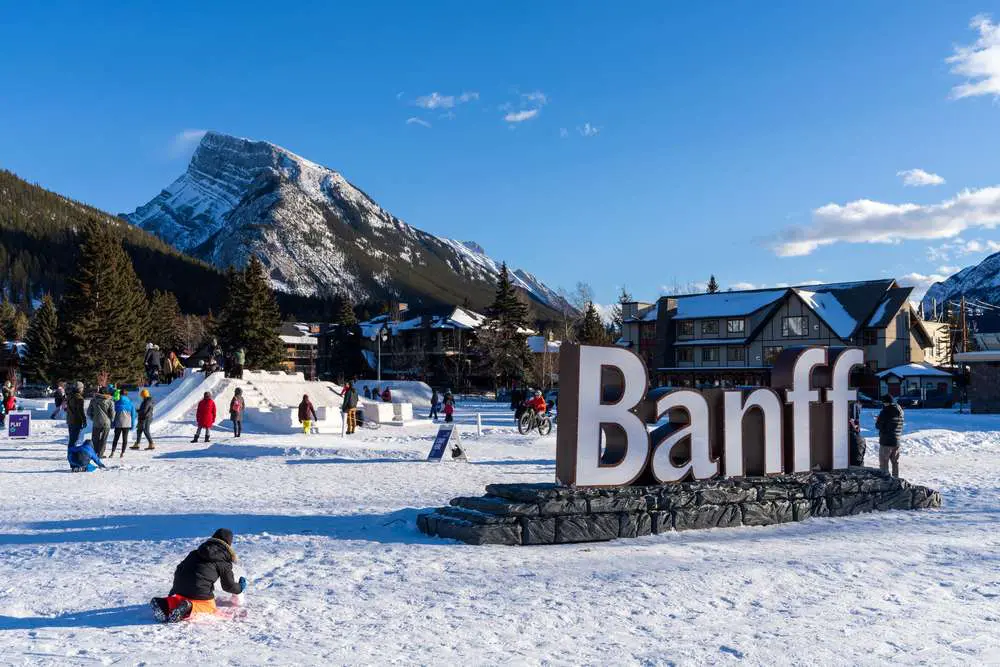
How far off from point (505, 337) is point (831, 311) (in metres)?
23.9

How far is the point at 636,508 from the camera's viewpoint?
9.49 metres

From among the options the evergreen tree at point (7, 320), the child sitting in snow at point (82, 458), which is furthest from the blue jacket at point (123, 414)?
the evergreen tree at point (7, 320)

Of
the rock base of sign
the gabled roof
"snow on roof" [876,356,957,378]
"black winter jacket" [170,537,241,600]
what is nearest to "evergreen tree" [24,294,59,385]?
the gabled roof

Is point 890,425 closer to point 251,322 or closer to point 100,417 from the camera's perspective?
point 100,417

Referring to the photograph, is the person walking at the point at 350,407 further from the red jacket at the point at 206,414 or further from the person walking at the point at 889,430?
the person walking at the point at 889,430

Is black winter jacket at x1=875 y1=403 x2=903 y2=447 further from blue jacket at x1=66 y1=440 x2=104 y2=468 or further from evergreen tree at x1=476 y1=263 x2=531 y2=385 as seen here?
evergreen tree at x1=476 y1=263 x2=531 y2=385

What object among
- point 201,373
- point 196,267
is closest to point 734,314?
point 201,373

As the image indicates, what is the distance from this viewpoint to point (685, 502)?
9898 mm

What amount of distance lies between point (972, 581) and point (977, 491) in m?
7.13

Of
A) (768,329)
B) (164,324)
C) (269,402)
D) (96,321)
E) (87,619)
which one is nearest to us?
(87,619)

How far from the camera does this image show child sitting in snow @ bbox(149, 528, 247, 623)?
5898mm

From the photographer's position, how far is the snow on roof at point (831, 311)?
5316 cm

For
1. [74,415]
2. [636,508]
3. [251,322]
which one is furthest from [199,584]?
[251,322]

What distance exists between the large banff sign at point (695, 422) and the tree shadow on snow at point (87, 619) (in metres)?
4.99
